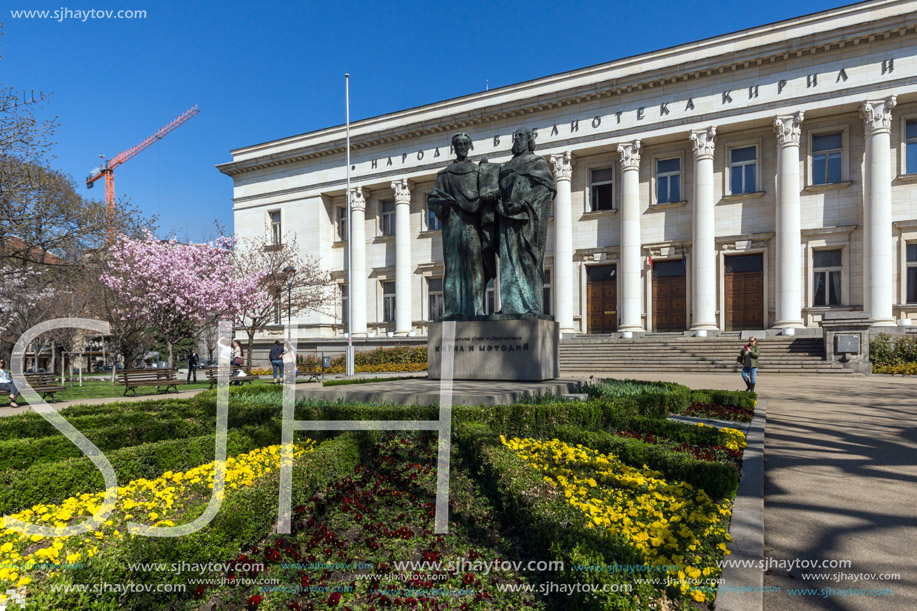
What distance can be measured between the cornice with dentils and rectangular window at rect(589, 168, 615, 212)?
4.19 metres

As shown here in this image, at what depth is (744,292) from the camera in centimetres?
2753

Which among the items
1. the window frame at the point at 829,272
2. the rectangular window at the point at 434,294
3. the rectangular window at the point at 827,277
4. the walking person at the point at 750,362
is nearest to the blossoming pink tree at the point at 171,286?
the rectangular window at the point at 434,294

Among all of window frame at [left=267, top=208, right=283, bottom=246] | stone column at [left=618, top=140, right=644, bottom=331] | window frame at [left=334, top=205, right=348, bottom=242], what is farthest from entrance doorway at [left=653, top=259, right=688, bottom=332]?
window frame at [left=267, top=208, right=283, bottom=246]

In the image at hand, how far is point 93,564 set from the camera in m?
2.87

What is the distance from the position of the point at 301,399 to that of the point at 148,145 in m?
130

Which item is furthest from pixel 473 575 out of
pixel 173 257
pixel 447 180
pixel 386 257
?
pixel 386 257

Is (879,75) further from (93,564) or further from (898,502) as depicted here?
(93,564)

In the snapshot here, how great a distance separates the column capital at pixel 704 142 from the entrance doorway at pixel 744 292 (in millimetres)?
5503

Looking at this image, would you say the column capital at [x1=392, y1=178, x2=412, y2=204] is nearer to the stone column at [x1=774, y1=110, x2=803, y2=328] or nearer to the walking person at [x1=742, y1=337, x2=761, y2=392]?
the stone column at [x1=774, y1=110, x2=803, y2=328]

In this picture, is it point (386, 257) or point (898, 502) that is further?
point (386, 257)

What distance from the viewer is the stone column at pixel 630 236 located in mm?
28297

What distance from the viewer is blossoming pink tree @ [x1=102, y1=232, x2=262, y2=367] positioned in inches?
1043

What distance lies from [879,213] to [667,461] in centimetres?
2467

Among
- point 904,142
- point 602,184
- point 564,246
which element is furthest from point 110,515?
point 904,142
